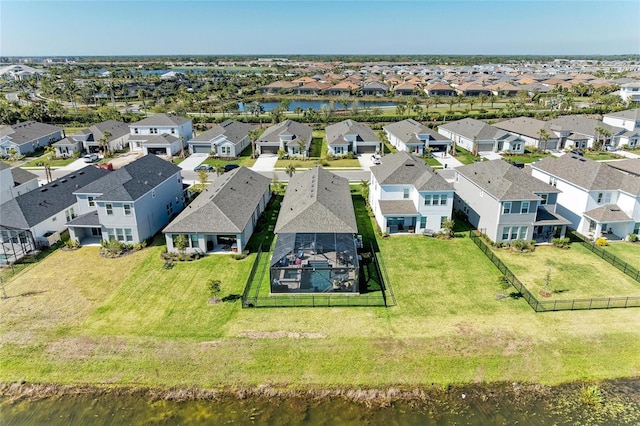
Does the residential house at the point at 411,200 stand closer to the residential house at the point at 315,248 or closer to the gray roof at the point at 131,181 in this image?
the residential house at the point at 315,248

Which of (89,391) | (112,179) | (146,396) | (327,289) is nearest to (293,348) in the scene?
(327,289)

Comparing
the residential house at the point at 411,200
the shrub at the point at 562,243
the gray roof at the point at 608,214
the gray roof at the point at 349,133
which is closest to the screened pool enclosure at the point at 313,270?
the residential house at the point at 411,200

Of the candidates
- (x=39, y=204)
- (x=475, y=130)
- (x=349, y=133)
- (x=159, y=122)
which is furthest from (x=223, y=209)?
(x=475, y=130)

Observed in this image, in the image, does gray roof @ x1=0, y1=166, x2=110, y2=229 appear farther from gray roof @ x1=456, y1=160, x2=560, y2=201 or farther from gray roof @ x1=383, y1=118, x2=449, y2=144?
gray roof @ x1=383, y1=118, x2=449, y2=144

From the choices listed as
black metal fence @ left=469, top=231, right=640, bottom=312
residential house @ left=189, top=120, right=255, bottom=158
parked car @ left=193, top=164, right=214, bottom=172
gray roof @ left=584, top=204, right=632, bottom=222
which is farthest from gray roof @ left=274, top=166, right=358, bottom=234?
residential house @ left=189, top=120, right=255, bottom=158

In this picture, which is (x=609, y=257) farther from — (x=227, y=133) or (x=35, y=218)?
(x=227, y=133)

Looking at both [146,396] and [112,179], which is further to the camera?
[112,179]

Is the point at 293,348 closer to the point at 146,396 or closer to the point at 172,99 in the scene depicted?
the point at 146,396
